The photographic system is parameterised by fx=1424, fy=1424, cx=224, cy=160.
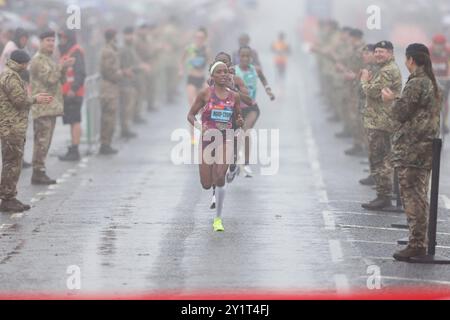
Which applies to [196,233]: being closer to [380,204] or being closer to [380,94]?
[380,204]

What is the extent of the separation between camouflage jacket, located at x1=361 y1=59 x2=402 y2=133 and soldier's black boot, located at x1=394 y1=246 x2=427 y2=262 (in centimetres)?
335

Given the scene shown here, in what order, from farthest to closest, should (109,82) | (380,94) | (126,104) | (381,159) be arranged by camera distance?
(126,104) → (109,82) → (381,159) → (380,94)

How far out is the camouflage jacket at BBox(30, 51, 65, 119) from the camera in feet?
65.0

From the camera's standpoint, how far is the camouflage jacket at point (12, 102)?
54.7 feet

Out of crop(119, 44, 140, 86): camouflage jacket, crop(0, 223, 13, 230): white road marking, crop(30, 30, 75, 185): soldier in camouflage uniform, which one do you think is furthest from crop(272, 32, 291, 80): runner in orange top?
crop(0, 223, 13, 230): white road marking

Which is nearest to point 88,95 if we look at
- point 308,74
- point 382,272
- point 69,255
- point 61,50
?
point 61,50

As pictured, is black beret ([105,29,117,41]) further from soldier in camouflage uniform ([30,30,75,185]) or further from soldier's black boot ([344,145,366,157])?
soldier's black boot ([344,145,366,157])

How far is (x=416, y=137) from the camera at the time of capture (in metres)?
13.7

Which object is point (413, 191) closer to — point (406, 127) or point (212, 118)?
point (406, 127)

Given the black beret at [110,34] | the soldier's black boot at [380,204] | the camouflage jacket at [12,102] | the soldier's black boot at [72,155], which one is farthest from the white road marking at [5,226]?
the black beret at [110,34]

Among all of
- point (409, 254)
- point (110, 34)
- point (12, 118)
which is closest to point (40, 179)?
point (12, 118)

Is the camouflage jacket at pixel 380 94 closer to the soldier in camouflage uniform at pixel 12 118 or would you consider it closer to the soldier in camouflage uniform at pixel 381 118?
the soldier in camouflage uniform at pixel 381 118

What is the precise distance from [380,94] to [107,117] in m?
7.87

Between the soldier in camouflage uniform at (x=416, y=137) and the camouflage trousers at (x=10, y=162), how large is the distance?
5.06 metres
